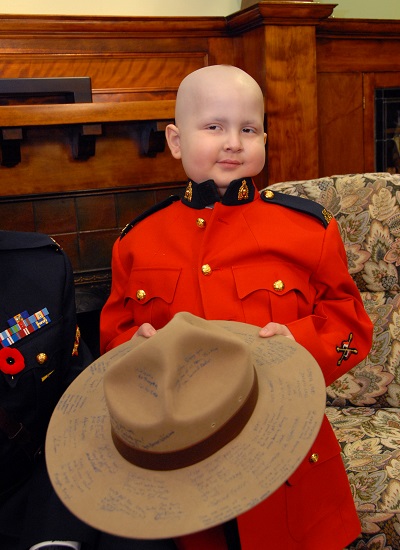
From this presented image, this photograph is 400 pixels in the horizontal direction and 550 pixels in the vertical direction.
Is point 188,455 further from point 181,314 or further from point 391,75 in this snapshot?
point 391,75

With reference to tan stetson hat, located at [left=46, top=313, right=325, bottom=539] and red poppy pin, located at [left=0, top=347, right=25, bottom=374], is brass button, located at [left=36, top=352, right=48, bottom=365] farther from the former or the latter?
tan stetson hat, located at [left=46, top=313, right=325, bottom=539]

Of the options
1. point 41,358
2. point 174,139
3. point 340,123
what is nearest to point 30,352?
point 41,358

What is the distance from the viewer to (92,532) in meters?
0.94

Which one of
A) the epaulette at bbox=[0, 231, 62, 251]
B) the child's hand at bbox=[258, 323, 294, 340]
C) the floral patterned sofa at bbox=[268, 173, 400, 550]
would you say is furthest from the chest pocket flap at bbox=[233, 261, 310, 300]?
the floral patterned sofa at bbox=[268, 173, 400, 550]

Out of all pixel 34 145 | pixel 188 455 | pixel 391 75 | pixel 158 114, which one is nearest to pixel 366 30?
pixel 391 75

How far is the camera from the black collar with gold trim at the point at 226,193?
1097 millimetres

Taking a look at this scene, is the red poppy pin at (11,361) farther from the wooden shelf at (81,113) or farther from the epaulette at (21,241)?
the wooden shelf at (81,113)

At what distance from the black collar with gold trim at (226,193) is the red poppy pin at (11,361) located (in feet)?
1.33

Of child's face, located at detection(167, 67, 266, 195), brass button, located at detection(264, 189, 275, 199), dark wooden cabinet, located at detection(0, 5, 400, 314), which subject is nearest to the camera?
child's face, located at detection(167, 67, 266, 195)

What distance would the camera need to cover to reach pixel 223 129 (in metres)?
1.07

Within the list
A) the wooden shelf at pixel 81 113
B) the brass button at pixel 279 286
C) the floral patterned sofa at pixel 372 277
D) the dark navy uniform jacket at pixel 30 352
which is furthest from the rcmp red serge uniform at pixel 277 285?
the wooden shelf at pixel 81 113

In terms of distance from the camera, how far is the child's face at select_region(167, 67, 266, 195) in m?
1.06

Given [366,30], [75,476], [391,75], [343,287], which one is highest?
[366,30]

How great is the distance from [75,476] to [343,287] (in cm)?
57
